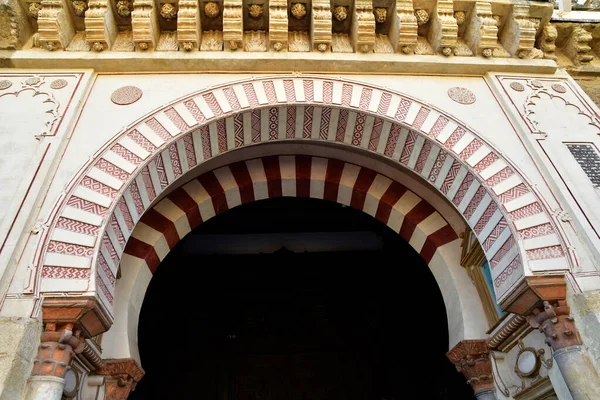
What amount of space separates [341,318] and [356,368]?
57 centimetres

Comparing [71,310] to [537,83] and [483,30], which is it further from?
[537,83]

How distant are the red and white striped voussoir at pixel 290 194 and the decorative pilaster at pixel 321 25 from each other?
1013 millimetres

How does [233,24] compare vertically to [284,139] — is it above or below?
above

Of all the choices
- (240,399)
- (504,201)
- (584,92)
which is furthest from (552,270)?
(240,399)

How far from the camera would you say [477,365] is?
3.33 m

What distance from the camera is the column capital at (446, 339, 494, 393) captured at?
330cm

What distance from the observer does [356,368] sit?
504cm

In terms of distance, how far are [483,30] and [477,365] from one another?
8.31 feet

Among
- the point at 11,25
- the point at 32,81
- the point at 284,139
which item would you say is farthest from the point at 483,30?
the point at 11,25

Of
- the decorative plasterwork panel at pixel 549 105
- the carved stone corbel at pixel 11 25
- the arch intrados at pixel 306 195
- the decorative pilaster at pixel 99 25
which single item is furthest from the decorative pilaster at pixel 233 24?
the decorative plasterwork panel at pixel 549 105

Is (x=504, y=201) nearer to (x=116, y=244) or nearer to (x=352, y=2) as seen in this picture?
(x=352, y=2)

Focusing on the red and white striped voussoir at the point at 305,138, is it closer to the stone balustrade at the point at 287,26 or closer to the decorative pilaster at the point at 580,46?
the stone balustrade at the point at 287,26

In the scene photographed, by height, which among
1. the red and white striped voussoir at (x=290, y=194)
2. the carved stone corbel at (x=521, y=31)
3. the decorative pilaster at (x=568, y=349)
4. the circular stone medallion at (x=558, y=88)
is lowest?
the decorative pilaster at (x=568, y=349)

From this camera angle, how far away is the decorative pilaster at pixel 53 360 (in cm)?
218
